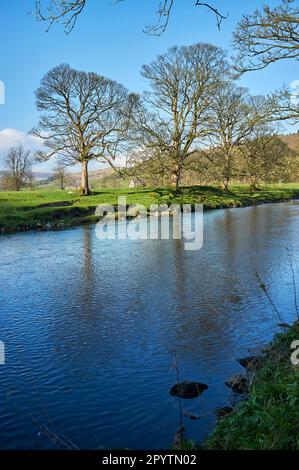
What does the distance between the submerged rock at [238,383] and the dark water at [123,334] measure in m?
0.15

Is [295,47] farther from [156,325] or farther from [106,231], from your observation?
[106,231]

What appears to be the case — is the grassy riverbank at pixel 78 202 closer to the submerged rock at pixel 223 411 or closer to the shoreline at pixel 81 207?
the shoreline at pixel 81 207

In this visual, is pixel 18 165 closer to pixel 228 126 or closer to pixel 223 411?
pixel 228 126

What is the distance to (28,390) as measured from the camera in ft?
20.7

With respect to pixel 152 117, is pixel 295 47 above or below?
below

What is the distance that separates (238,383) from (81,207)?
1078 inches

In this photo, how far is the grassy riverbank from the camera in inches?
1084

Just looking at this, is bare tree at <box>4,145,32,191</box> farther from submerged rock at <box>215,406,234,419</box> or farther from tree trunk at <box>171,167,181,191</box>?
submerged rock at <box>215,406,234,419</box>

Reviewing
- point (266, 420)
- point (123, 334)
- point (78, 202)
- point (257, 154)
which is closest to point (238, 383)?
point (266, 420)

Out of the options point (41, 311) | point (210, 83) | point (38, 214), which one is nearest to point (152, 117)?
point (210, 83)

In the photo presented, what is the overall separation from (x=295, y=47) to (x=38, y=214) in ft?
65.9

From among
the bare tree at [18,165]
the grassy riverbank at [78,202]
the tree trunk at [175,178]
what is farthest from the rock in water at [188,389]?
the bare tree at [18,165]

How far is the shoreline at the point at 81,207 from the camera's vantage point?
26.8m
